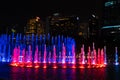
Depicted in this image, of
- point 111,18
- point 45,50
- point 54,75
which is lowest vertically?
point 54,75

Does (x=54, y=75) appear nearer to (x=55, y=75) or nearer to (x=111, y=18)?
(x=55, y=75)

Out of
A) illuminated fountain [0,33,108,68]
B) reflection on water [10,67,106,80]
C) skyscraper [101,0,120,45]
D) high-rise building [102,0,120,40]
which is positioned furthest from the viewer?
high-rise building [102,0,120,40]

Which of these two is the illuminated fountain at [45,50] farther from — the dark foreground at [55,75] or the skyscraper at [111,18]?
the skyscraper at [111,18]

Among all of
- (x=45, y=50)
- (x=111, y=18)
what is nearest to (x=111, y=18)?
(x=111, y=18)

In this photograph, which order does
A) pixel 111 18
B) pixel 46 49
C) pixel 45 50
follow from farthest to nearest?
pixel 111 18 → pixel 46 49 → pixel 45 50

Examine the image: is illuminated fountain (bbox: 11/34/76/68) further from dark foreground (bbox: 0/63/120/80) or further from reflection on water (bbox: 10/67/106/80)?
reflection on water (bbox: 10/67/106/80)

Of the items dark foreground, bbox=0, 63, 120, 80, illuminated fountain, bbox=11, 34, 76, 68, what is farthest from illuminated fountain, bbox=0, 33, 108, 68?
dark foreground, bbox=0, 63, 120, 80

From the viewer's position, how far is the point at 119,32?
310 ft

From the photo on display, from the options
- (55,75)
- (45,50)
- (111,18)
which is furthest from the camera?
(111,18)

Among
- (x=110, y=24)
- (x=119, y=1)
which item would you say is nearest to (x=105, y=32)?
(x=110, y=24)

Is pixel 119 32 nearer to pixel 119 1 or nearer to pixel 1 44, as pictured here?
pixel 119 1

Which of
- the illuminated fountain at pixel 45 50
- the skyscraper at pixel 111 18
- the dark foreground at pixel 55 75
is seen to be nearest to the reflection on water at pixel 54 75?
the dark foreground at pixel 55 75

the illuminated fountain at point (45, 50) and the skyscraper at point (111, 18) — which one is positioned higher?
the skyscraper at point (111, 18)

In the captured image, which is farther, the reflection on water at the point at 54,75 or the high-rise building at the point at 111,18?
the high-rise building at the point at 111,18
